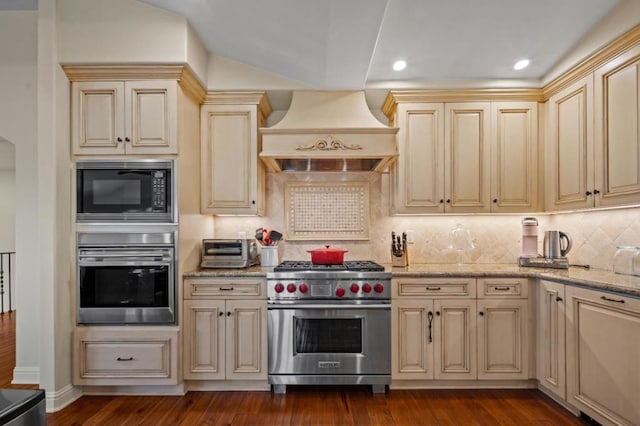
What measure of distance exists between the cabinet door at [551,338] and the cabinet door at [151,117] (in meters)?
2.90

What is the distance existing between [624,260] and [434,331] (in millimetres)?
1378

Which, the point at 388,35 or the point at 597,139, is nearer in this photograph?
the point at 597,139

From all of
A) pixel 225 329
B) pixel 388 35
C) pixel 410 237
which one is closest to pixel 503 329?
pixel 410 237

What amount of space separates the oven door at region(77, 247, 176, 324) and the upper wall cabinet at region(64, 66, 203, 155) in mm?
756

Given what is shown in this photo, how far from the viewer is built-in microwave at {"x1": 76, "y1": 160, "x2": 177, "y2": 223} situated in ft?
9.14

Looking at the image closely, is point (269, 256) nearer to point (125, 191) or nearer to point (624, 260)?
point (125, 191)

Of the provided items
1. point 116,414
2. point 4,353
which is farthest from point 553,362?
point 4,353

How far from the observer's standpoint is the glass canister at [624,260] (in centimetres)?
253

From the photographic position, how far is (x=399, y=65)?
3123 mm

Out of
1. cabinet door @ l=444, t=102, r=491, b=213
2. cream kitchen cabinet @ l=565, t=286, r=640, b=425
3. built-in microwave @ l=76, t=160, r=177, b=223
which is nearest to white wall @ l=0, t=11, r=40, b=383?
built-in microwave @ l=76, t=160, r=177, b=223

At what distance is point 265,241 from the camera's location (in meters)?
3.44

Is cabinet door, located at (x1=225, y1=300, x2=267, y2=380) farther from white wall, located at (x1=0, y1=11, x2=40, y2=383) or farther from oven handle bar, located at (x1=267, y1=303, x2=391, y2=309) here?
white wall, located at (x1=0, y1=11, x2=40, y2=383)

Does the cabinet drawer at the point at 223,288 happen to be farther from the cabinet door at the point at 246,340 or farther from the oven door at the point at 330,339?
the oven door at the point at 330,339

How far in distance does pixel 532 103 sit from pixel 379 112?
1344 mm
